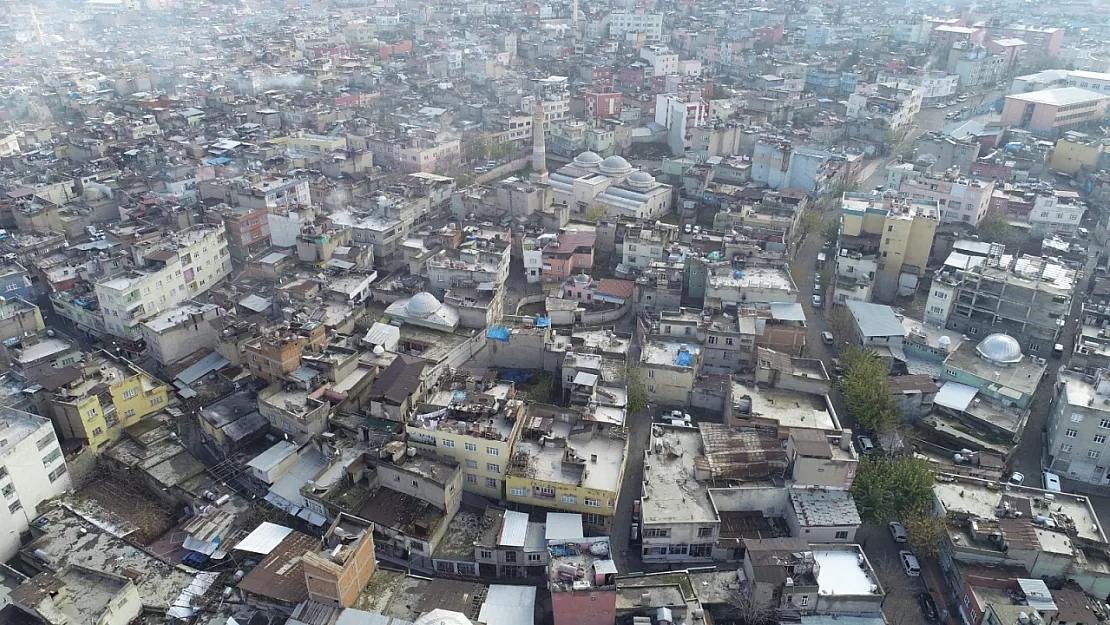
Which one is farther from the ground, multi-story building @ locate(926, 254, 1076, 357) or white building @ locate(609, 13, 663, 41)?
white building @ locate(609, 13, 663, 41)

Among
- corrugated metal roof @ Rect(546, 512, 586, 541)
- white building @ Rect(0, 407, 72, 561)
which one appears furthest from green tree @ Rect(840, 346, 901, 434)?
white building @ Rect(0, 407, 72, 561)

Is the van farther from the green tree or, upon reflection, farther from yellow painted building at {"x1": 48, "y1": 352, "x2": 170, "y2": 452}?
yellow painted building at {"x1": 48, "y1": 352, "x2": 170, "y2": 452}

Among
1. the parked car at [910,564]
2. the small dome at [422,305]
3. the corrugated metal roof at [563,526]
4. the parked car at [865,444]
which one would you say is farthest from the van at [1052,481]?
the small dome at [422,305]

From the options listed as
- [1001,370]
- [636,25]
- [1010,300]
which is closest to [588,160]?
[1010,300]

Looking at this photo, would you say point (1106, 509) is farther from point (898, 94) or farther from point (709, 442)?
point (898, 94)

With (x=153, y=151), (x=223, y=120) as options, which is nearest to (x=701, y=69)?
(x=223, y=120)
